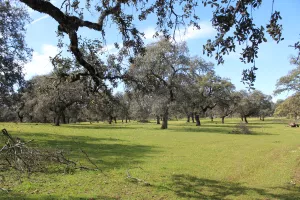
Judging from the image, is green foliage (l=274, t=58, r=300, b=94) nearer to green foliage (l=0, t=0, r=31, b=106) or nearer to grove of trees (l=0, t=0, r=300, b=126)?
grove of trees (l=0, t=0, r=300, b=126)

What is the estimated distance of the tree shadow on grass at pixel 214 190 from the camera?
815 centimetres

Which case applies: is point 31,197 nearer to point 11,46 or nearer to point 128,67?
point 128,67

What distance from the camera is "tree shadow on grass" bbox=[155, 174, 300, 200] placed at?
815 centimetres

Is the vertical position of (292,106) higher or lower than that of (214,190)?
higher

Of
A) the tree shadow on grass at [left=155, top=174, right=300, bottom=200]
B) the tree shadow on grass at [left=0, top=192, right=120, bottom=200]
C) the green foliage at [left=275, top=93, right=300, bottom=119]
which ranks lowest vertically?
the tree shadow on grass at [left=155, top=174, right=300, bottom=200]

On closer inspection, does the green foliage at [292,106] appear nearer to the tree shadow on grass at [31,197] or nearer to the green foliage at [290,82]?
the green foliage at [290,82]

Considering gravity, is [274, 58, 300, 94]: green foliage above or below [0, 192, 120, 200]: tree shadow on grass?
above

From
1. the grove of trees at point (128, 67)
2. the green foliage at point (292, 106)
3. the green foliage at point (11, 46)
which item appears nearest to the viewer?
the grove of trees at point (128, 67)

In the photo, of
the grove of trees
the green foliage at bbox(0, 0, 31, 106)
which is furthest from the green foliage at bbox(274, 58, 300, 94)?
the green foliage at bbox(0, 0, 31, 106)

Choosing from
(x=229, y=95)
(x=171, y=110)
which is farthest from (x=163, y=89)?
(x=229, y=95)

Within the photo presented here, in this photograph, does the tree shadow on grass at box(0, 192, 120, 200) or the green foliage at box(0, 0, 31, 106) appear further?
the green foliage at box(0, 0, 31, 106)

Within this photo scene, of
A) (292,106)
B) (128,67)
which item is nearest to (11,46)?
(128,67)

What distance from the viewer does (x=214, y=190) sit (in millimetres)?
8750

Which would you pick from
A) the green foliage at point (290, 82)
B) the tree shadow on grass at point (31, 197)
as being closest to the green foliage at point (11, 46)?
the tree shadow on grass at point (31, 197)
